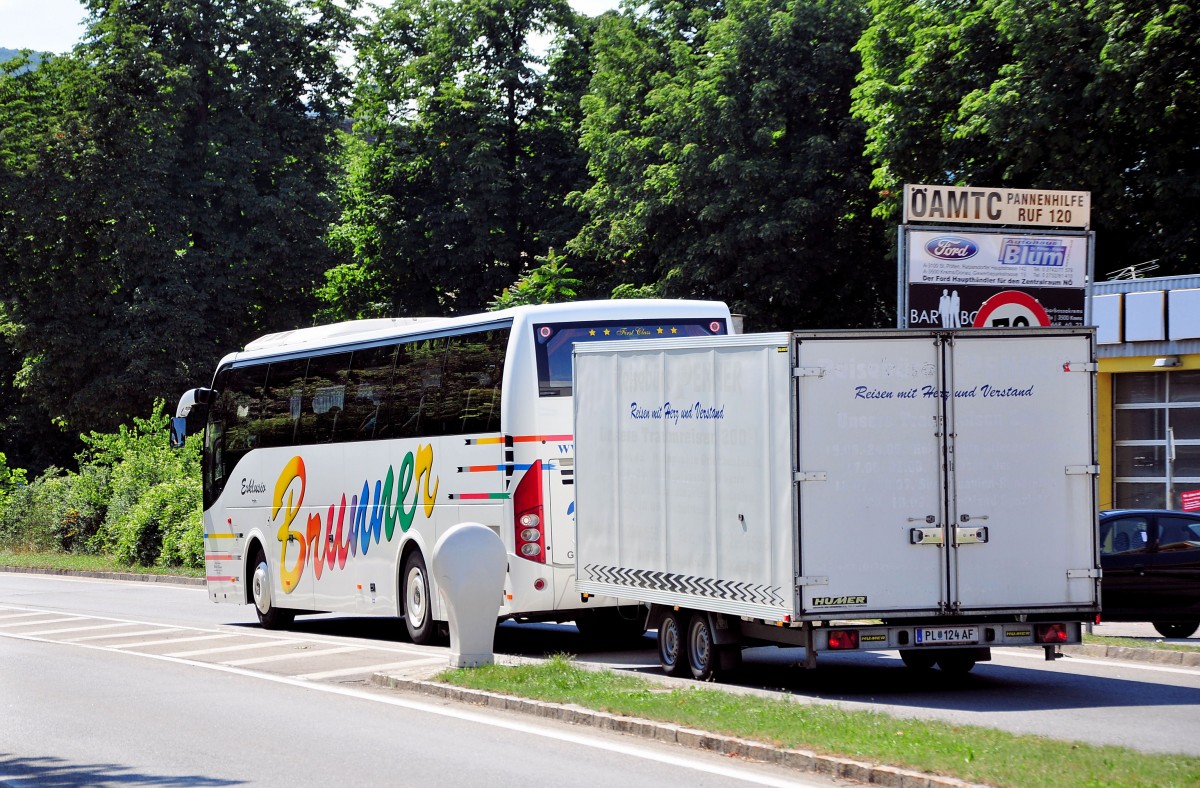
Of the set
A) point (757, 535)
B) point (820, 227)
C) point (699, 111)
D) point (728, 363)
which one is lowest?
point (757, 535)

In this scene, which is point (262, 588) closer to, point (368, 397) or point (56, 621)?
point (56, 621)

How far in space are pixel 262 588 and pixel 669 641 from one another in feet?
31.0

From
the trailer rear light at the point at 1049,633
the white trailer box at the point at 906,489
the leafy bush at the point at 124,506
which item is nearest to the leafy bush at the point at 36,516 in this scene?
the leafy bush at the point at 124,506

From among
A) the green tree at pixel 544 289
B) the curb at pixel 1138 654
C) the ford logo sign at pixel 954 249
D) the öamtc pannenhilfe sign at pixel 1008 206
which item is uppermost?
the green tree at pixel 544 289

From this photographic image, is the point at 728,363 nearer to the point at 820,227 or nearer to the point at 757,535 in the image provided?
the point at 757,535

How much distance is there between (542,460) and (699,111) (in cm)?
2449

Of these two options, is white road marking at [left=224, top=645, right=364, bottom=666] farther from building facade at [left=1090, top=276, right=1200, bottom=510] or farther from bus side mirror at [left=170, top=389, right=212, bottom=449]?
building facade at [left=1090, top=276, right=1200, bottom=510]

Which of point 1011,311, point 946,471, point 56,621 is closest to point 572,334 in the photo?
point 946,471

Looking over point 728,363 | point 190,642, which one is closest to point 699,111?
point 190,642

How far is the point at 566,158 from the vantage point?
1989 inches

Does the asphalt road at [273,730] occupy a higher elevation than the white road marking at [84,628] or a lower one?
higher

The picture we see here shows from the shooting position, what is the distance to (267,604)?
22109mm

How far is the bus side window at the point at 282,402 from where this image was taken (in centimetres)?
2123

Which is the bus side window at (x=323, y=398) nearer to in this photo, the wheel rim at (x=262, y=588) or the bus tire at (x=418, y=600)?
the wheel rim at (x=262, y=588)
